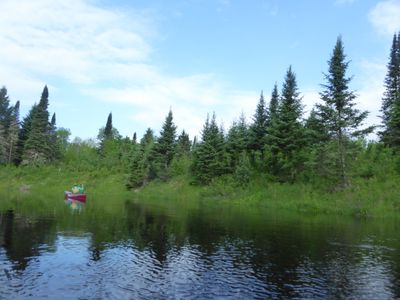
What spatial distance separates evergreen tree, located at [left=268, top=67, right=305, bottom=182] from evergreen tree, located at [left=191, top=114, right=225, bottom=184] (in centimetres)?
1301

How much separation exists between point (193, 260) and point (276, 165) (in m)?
45.3

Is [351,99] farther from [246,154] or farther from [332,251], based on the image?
[332,251]

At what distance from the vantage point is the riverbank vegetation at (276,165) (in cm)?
5525

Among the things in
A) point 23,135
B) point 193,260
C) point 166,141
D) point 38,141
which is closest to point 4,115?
point 23,135

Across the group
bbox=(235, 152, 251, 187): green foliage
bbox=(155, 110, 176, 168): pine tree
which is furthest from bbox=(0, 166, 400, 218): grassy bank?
bbox=(155, 110, 176, 168): pine tree

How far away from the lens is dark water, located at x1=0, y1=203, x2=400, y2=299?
17.3m

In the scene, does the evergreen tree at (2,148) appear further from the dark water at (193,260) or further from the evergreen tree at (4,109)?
the dark water at (193,260)

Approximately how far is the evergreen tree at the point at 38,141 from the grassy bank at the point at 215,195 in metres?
7.35

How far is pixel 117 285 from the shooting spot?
57.7ft

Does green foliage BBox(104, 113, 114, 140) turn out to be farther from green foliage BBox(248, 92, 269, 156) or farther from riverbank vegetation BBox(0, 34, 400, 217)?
green foliage BBox(248, 92, 269, 156)

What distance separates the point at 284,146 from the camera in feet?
210

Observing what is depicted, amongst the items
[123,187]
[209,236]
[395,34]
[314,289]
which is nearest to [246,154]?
[123,187]

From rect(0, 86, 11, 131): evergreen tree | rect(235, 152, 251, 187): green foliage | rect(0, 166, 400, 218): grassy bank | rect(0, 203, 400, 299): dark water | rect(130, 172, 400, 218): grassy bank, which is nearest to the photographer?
rect(0, 203, 400, 299): dark water

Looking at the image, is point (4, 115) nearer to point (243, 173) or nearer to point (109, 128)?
point (109, 128)
